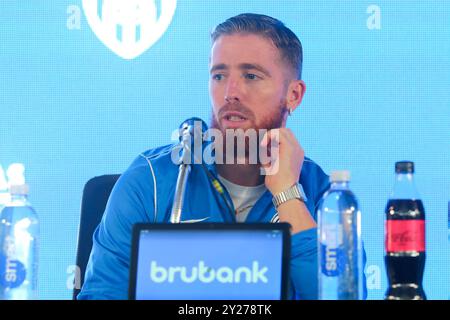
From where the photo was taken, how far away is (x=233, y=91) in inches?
93.5

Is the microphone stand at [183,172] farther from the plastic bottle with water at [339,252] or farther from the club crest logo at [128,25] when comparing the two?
the club crest logo at [128,25]

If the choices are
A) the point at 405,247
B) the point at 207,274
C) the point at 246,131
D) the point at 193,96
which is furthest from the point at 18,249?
the point at 193,96

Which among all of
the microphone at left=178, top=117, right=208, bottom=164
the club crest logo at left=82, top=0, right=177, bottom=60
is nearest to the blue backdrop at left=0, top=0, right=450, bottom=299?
the club crest logo at left=82, top=0, right=177, bottom=60

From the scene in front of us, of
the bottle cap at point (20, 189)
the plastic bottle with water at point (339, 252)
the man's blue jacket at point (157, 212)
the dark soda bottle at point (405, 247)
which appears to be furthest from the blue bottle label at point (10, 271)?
the dark soda bottle at point (405, 247)

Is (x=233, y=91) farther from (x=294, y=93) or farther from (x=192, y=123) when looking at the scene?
(x=192, y=123)

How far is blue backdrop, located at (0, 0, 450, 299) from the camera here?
2.55 m

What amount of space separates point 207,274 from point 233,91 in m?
1.00

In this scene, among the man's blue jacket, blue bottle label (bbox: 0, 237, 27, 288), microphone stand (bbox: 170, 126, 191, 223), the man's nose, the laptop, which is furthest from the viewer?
the man's nose

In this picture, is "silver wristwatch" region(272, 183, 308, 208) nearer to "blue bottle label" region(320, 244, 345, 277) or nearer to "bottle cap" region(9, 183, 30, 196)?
"blue bottle label" region(320, 244, 345, 277)

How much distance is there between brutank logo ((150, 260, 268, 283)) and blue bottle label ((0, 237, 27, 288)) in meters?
0.26

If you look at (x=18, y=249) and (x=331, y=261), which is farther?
(x=18, y=249)
